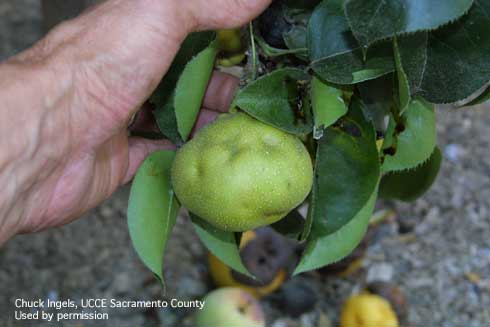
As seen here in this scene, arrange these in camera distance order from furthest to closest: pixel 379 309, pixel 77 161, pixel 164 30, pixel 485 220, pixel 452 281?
pixel 485 220
pixel 452 281
pixel 379 309
pixel 77 161
pixel 164 30

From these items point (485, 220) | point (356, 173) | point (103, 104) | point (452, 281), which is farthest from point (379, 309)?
point (103, 104)

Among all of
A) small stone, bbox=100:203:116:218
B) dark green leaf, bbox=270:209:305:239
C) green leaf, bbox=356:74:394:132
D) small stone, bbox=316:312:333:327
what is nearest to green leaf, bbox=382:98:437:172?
green leaf, bbox=356:74:394:132

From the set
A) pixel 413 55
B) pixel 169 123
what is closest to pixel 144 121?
pixel 169 123

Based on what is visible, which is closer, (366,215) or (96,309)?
(366,215)

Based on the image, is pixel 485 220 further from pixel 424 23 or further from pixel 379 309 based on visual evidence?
pixel 424 23

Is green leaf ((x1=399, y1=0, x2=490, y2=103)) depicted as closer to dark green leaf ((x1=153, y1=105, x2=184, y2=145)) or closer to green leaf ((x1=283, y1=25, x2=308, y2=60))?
green leaf ((x1=283, y1=25, x2=308, y2=60))
